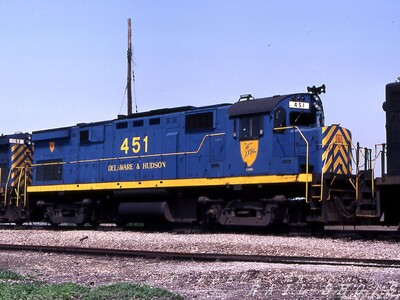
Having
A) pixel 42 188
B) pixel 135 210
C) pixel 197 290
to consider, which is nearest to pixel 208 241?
pixel 135 210

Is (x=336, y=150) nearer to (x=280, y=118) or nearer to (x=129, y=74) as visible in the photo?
(x=280, y=118)

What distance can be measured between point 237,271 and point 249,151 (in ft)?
27.9

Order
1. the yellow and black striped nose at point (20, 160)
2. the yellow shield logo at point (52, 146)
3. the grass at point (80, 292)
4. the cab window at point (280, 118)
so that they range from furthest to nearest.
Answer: the yellow and black striped nose at point (20, 160) < the yellow shield logo at point (52, 146) < the cab window at point (280, 118) < the grass at point (80, 292)

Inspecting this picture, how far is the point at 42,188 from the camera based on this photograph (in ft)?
72.9

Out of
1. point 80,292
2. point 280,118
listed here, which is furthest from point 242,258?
point 280,118

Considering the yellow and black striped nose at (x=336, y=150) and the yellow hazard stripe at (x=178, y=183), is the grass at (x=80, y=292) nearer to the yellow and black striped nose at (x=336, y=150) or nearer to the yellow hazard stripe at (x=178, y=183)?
the yellow hazard stripe at (x=178, y=183)

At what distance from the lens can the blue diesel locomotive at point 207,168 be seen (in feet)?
51.9

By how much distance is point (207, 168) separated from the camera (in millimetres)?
17703

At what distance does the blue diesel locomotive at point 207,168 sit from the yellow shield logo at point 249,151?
1.1 inches

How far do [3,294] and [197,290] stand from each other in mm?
2166

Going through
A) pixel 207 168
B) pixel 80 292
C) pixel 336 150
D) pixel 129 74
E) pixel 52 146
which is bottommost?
pixel 80 292

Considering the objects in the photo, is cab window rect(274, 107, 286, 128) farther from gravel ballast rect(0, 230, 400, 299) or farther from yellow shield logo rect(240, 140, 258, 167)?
gravel ballast rect(0, 230, 400, 299)

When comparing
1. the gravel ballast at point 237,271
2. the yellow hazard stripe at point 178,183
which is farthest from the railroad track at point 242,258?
the yellow hazard stripe at point 178,183

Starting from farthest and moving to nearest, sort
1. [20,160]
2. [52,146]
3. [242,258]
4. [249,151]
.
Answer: [20,160]
[52,146]
[249,151]
[242,258]
